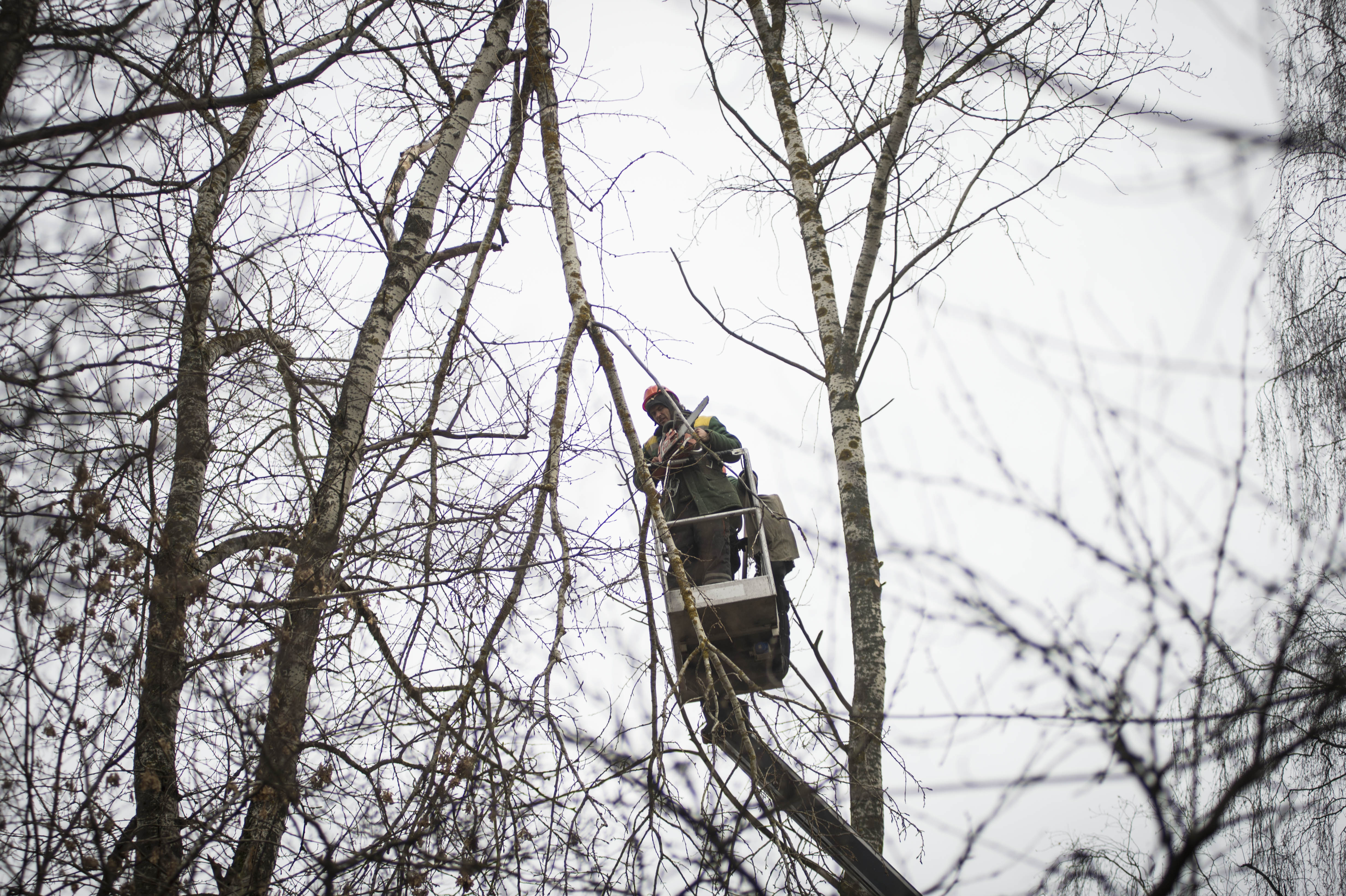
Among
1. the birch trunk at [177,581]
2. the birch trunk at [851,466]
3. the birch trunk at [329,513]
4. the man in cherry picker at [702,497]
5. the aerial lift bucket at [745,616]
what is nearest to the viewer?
the birch trunk at [329,513]

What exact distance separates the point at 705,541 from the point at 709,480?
16.7 inches

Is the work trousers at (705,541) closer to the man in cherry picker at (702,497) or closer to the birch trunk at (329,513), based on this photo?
the man in cherry picker at (702,497)

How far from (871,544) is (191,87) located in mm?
3667

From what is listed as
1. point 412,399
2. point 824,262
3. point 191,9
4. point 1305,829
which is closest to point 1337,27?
point 824,262

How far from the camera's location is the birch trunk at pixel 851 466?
4.25m

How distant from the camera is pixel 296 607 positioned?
357cm

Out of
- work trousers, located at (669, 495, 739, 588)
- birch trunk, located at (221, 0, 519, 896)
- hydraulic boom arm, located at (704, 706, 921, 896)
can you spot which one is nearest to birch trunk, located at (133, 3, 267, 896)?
birch trunk, located at (221, 0, 519, 896)

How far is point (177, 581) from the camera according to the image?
321 centimetres

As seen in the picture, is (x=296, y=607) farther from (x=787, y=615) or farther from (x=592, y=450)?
(x=787, y=615)

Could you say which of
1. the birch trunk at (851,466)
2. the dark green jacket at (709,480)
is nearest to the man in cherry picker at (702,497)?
the dark green jacket at (709,480)

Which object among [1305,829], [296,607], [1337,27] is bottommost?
[1305,829]

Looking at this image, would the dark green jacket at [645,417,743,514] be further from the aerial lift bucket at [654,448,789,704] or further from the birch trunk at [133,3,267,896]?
the birch trunk at [133,3,267,896]

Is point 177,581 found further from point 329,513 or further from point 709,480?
point 709,480

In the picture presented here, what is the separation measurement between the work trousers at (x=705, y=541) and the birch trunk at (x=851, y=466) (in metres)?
1.31
